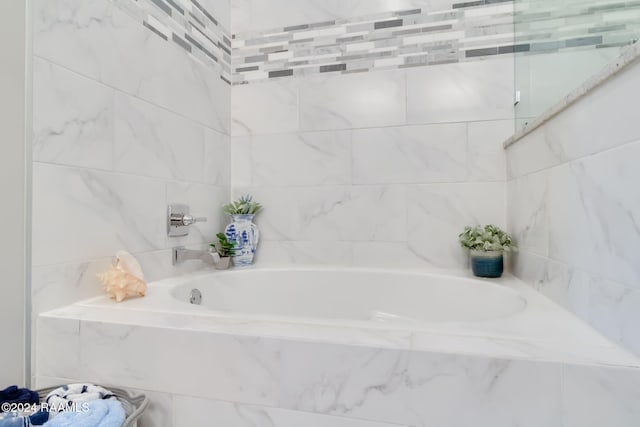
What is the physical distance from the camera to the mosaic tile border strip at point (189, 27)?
1214mm

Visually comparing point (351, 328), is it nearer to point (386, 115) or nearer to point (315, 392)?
point (315, 392)

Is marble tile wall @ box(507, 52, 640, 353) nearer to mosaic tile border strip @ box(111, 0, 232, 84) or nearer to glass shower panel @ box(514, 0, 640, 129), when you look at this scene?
glass shower panel @ box(514, 0, 640, 129)

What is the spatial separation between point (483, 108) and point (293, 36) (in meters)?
0.98

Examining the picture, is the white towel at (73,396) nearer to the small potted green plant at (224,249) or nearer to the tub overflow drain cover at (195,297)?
the tub overflow drain cover at (195,297)

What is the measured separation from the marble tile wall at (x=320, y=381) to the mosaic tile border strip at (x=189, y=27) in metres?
1.04

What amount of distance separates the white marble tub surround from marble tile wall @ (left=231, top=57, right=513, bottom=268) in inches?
29.4

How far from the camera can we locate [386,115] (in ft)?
5.17

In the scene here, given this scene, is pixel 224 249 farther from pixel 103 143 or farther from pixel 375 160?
pixel 375 160

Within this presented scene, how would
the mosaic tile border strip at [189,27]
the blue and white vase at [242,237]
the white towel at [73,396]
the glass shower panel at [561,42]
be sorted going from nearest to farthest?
the white towel at [73,396], the glass shower panel at [561,42], the mosaic tile border strip at [189,27], the blue and white vase at [242,237]

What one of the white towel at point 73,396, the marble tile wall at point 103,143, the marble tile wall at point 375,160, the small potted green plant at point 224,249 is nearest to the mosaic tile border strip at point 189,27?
the marble tile wall at point 103,143

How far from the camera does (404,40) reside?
5.12ft

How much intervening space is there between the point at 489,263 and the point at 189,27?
1556mm

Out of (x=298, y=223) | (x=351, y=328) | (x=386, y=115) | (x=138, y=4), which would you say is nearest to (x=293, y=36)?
(x=386, y=115)

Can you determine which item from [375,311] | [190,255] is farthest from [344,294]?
[190,255]
